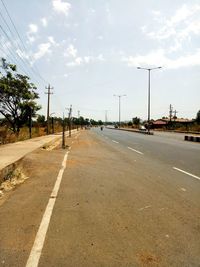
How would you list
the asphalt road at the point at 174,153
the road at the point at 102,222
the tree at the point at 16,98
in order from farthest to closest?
the tree at the point at 16,98, the asphalt road at the point at 174,153, the road at the point at 102,222

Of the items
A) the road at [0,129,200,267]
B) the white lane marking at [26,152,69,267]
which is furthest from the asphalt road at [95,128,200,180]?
the white lane marking at [26,152,69,267]

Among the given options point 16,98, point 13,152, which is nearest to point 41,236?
point 13,152

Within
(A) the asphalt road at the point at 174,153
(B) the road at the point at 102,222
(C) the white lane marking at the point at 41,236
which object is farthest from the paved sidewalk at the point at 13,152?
(A) the asphalt road at the point at 174,153

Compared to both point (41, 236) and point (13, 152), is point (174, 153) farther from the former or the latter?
point (41, 236)

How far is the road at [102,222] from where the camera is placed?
15.9ft

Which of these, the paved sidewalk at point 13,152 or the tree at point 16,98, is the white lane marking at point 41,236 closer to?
the paved sidewalk at point 13,152

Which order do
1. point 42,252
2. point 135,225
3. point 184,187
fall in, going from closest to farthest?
point 42,252
point 135,225
point 184,187

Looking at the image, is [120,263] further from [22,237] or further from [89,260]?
[22,237]

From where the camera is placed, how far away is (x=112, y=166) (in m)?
14.7

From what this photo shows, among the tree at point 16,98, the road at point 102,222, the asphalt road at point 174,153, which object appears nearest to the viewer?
the road at point 102,222

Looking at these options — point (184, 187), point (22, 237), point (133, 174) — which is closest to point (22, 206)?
point (22, 237)

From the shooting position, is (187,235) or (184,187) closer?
(187,235)

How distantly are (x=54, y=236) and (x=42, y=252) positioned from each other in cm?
67

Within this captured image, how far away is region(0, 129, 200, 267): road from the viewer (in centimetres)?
483
